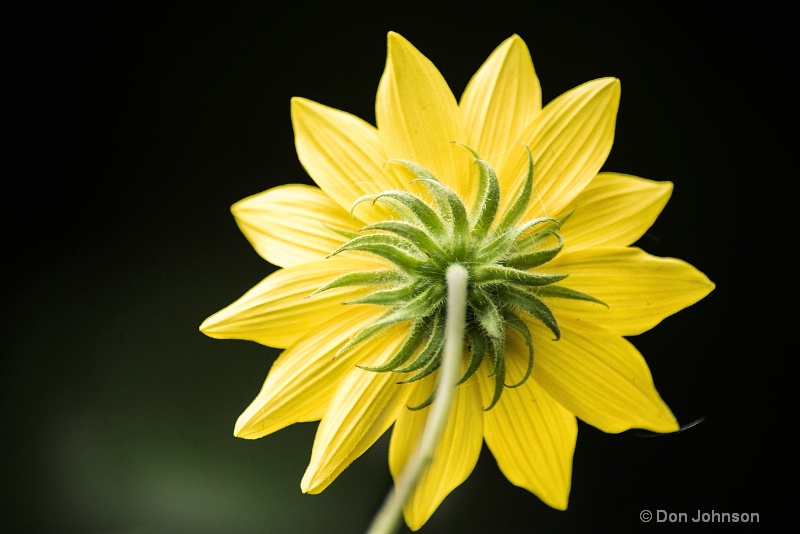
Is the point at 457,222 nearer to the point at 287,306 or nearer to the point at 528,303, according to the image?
the point at 528,303

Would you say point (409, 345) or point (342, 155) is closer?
point (409, 345)

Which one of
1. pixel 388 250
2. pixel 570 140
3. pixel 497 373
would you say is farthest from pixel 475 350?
pixel 570 140

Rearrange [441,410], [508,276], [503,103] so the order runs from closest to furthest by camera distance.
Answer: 1. [441,410]
2. [508,276]
3. [503,103]

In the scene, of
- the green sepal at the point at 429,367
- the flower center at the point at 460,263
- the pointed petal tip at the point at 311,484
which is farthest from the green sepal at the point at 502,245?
the pointed petal tip at the point at 311,484

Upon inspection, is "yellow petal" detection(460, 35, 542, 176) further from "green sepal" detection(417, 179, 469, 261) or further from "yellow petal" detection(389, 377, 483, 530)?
"yellow petal" detection(389, 377, 483, 530)

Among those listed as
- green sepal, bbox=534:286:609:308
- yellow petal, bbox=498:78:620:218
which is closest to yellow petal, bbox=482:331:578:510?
green sepal, bbox=534:286:609:308

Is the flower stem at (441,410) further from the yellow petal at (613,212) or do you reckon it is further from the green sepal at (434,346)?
the yellow petal at (613,212)
